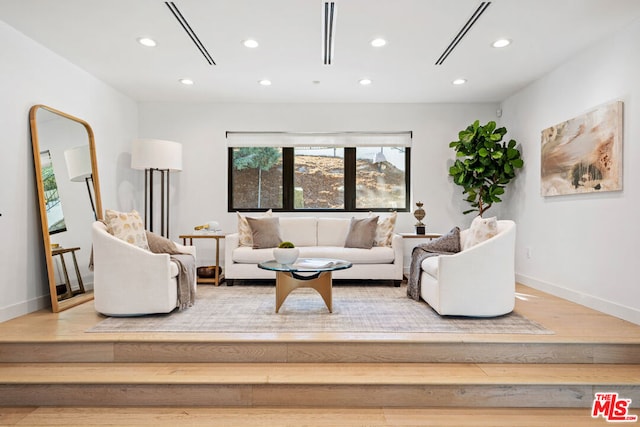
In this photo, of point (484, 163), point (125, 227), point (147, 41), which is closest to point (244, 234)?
point (125, 227)

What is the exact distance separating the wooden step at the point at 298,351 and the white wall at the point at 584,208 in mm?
1079

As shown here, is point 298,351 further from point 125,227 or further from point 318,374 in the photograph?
point 125,227

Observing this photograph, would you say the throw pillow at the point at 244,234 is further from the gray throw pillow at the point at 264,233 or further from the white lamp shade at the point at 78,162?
the white lamp shade at the point at 78,162

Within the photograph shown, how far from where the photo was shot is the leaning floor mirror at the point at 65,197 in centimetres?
358

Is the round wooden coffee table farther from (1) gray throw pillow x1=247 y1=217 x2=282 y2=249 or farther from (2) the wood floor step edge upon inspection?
(1) gray throw pillow x1=247 y1=217 x2=282 y2=249

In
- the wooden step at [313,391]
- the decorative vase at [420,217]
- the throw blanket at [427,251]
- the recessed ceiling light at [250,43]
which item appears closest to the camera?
the wooden step at [313,391]

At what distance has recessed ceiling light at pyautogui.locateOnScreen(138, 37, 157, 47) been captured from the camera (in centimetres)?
A: 352

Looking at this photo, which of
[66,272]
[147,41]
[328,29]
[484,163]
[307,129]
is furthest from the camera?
[307,129]

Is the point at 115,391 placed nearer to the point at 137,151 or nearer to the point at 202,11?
the point at 202,11

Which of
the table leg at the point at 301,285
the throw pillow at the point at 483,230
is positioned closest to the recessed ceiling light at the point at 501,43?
the throw pillow at the point at 483,230

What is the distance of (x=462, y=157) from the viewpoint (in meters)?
5.60

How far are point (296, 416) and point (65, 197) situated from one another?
316 cm

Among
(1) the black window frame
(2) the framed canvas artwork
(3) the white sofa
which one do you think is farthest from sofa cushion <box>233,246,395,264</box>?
(2) the framed canvas artwork

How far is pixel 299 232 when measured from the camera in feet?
17.1
